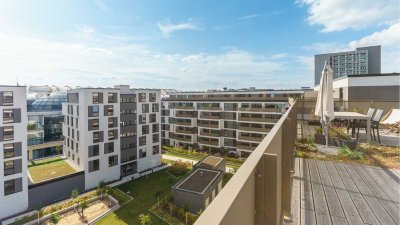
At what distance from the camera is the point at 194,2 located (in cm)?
2091

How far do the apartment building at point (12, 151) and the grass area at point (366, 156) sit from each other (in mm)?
25969

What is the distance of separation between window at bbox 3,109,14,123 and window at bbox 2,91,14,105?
775mm

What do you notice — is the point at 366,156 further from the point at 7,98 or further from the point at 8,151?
the point at 7,98

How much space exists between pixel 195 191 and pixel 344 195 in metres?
18.1

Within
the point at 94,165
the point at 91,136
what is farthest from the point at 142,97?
the point at 94,165

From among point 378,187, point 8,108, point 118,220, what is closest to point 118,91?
point 8,108

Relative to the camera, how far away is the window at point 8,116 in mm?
22516

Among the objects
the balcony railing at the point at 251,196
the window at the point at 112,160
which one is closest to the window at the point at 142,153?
the window at the point at 112,160

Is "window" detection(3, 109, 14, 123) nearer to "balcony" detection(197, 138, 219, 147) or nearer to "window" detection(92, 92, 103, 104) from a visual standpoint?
"window" detection(92, 92, 103, 104)

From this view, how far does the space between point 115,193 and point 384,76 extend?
26351 millimetres

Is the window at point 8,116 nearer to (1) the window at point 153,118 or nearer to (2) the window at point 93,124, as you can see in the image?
(2) the window at point 93,124

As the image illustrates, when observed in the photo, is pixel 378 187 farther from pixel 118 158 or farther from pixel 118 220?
pixel 118 158

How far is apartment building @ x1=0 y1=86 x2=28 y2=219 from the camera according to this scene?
21.9m

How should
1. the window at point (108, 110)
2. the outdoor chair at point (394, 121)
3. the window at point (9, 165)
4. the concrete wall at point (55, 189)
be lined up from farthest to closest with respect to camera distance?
the window at point (108, 110) < the concrete wall at point (55, 189) < the window at point (9, 165) < the outdoor chair at point (394, 121)
